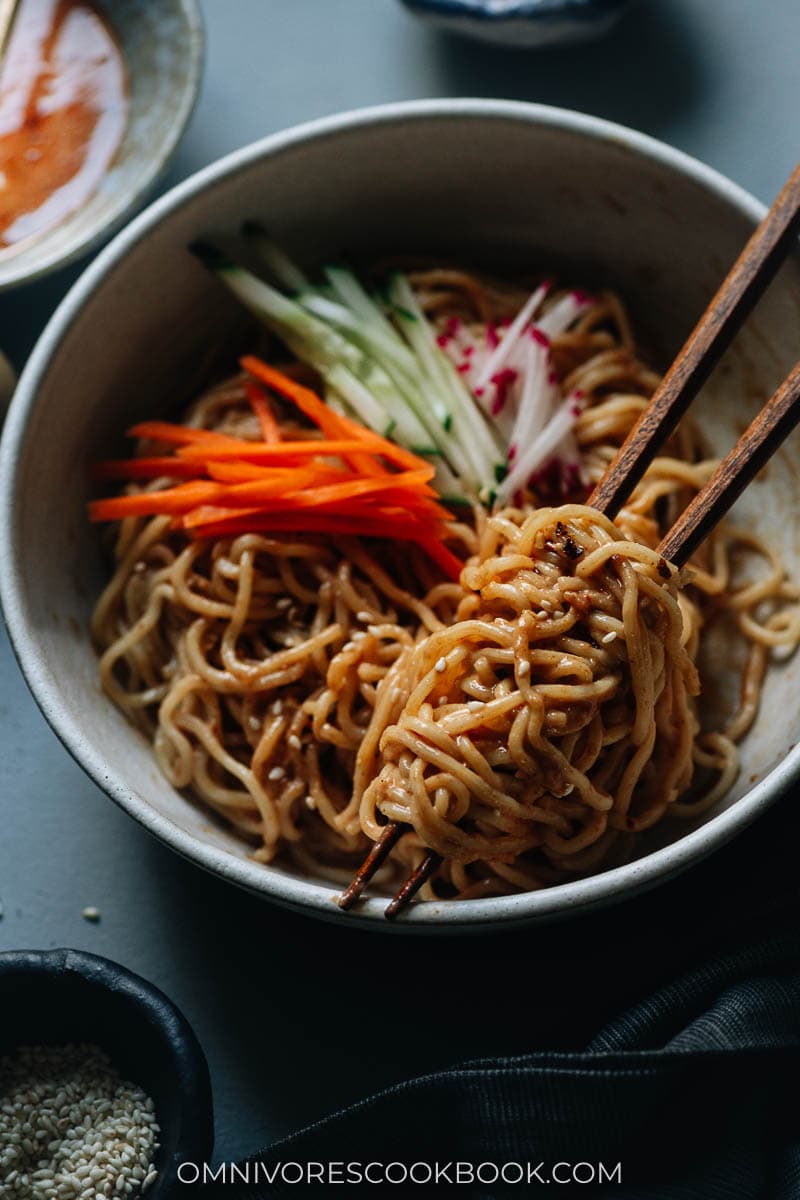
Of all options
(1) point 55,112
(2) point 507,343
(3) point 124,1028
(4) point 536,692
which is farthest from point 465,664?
(1) point 55,112

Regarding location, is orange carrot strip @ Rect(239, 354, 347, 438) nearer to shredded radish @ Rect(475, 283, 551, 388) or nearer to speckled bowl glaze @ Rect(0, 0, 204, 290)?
shredded radish @ Rect(475, 283, 551, 388)

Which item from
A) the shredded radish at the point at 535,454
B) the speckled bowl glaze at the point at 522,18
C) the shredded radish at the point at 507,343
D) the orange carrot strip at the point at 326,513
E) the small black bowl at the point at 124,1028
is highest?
the speckled bowl glaze at the point at 522,18

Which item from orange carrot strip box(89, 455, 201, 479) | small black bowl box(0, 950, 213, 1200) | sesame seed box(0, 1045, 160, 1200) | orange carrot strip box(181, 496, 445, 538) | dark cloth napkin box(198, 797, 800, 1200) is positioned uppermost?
orange carrot strip box(181, 496, 445, 538)

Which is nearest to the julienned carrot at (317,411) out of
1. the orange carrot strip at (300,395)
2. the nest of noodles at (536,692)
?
the orange carrot strip at (300,395)

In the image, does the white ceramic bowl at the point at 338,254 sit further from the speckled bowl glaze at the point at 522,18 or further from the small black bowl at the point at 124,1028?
the speckled bowl glaze at the point at 522,18

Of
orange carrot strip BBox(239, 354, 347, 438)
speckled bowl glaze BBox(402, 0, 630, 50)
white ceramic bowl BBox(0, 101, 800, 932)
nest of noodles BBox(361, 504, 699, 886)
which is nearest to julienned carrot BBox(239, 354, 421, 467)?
orange carrot strip BBox(239, 354, 347, 438)

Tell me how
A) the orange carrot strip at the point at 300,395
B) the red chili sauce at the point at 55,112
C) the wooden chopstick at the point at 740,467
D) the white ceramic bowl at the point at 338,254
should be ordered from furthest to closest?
the red chili sauce at the point at 55,112 → the orange carrot strip at the point at 300,395 → the white ceramic bowl at the point at 338,254 → the wooden chopstick at the point at 740,467
